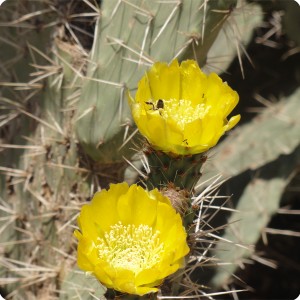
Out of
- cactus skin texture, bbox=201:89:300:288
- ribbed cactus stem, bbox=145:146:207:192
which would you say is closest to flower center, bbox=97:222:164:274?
ribbed cactus stem, bbox=145:146:207:192

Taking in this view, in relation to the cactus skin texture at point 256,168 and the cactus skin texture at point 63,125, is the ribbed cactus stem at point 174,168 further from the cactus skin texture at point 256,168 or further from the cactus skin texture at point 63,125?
the cactus skin texture at point 256,168

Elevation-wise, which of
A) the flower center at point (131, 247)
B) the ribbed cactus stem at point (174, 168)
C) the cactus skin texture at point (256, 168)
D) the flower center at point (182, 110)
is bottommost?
the cactus skin texture at point (256, 168)

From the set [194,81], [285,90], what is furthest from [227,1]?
[285,90]

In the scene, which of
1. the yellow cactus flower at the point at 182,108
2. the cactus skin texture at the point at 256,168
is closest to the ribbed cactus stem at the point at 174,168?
the yellow cactus flower at the point at 182,108

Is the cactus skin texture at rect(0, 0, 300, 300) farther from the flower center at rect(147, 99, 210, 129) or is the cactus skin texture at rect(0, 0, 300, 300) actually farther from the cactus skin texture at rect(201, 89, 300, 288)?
the flower center at rect(147, 99, 210, 129)

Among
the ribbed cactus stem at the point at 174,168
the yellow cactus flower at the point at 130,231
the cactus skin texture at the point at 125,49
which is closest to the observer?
the yellow cactus flower at the point at 130,231

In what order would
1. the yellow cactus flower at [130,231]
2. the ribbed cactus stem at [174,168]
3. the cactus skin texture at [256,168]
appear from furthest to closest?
the cactus skin texture at [256,168], the ribbed cactus stem at [174,168], the yellow cactus flower at [130,231]

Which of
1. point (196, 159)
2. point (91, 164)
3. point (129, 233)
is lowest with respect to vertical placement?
point (91, 164)

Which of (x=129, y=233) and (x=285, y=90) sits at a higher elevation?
(x=129, y=233)

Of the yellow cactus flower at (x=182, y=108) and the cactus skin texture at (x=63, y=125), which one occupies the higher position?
the yellow cactus flower at (x=182, y=108)

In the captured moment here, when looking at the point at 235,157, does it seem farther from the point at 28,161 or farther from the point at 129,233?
the point at 129,233
